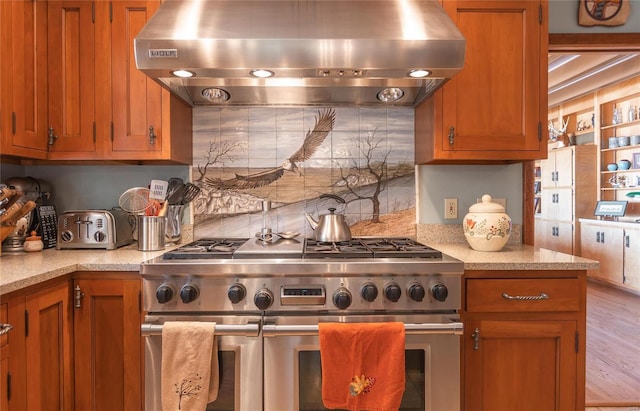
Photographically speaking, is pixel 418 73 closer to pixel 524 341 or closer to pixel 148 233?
pixel 524 341

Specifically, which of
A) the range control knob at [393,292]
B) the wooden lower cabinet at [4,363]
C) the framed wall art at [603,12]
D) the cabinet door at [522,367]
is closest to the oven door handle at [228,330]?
the wooden lower cabinet at [4,363]

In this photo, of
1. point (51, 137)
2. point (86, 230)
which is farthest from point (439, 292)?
point (51, 137)

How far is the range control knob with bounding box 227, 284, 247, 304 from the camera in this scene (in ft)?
4.86

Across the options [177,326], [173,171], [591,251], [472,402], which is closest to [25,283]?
[177,326]

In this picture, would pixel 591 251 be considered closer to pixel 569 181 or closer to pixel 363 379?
pixel 569 181

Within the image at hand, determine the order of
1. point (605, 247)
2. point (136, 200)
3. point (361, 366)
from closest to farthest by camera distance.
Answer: point (361, 366) < point (136, 200) < point (605, 247)

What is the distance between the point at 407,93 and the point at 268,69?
2.78ft

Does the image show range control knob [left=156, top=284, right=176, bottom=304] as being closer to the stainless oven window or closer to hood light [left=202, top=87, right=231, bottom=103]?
the stainless oven window

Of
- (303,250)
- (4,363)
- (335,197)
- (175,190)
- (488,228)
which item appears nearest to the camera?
(4,363)

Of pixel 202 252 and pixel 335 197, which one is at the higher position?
pixel 335 197

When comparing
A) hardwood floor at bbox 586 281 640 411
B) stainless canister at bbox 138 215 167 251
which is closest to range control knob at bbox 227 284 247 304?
stainless canister at bbox 138 215 167 251

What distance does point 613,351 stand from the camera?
3021 mm

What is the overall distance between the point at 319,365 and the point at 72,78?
175 cm

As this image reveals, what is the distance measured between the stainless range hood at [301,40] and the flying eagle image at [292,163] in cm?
52
